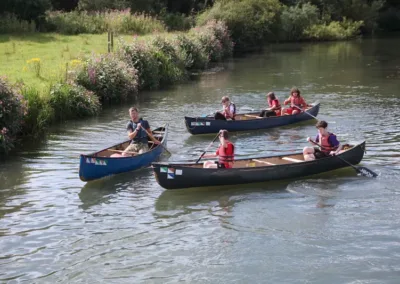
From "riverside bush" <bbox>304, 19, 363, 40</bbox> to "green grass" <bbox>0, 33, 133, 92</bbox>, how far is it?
26.3m

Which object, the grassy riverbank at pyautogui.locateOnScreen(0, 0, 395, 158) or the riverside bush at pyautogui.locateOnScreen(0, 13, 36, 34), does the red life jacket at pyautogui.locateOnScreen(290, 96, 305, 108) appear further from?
the riverside bush at pyautogui.locateOnScreen(0, 13, 36, 34)

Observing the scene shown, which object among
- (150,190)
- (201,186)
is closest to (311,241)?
(201,186)

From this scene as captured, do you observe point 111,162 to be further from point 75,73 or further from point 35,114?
point 75,73

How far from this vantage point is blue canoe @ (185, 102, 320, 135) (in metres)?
18.5

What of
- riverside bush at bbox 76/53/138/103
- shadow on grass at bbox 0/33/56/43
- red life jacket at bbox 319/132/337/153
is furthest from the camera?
shadow on grass at bbox 0/33/56/43

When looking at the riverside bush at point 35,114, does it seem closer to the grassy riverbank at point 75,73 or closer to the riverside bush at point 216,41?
the grassy riverbank at point 75,73

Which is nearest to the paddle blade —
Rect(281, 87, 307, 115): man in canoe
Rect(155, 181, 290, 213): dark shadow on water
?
Rect(155, 181, 290, 213): dark shadow on water

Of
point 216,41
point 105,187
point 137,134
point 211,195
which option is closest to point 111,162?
point 105,187

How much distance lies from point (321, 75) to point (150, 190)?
22.1 m

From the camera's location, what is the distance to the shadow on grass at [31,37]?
31.8 metres

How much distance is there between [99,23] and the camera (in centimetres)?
3912

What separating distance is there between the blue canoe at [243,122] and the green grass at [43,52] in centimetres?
545

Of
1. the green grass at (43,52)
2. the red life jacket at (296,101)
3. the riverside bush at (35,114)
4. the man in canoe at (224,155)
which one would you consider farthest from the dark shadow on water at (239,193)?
the green grass at (43,52)

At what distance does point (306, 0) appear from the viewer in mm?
61656
